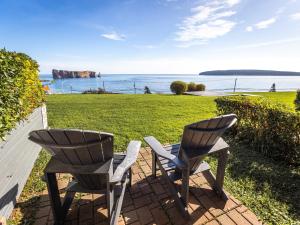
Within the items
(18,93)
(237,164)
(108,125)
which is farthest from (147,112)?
(18,93)

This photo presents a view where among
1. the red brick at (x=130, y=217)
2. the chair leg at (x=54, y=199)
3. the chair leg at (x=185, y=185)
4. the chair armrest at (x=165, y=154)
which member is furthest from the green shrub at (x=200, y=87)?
the chair leg at (x=54, y=199)

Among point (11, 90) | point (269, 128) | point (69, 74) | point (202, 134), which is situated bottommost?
point (269, 128)

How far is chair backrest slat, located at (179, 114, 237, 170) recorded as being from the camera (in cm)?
176

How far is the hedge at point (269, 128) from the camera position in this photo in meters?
3.14

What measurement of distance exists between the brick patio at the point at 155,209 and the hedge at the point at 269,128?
1.68 meters

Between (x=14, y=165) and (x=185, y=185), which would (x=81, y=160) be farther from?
(x=14, y=165)

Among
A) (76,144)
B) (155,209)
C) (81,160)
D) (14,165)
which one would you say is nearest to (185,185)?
(155,209)

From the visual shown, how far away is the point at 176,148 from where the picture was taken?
2562mm

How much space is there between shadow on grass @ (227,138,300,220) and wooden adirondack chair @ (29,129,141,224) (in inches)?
73.5

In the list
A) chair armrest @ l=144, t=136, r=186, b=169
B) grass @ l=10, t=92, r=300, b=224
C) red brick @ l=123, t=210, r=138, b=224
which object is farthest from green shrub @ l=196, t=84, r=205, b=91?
red brick @ l=123, t=210, r=138, b=224

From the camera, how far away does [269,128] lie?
348 centimetres

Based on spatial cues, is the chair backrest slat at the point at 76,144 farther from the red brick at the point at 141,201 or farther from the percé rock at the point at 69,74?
the percé rock at the point at 69,74

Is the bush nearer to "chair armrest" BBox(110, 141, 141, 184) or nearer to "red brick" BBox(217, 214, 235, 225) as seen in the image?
"chair armrest" BBox(110, 141, 141, 184)

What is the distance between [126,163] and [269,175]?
2.39m
